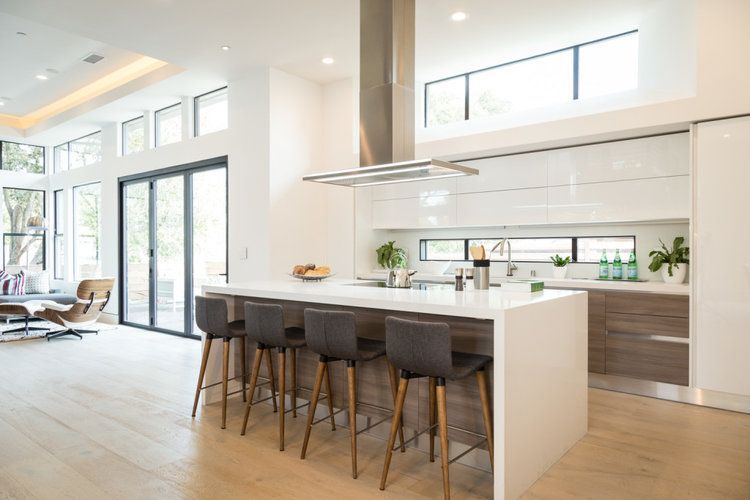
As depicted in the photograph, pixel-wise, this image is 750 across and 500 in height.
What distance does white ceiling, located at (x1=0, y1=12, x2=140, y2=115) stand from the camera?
5.55m

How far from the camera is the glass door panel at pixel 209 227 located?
251 inches

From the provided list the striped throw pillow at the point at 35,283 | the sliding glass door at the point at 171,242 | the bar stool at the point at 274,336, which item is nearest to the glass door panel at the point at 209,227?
the sliding glass door at the point at 171,242

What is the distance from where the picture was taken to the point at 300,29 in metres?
4.61

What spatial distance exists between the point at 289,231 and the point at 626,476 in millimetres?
4154

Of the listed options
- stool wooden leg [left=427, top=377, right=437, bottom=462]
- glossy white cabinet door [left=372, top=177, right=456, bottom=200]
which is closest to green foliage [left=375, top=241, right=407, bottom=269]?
glossy white cabinet door [left=372, top=177, right=456, bottom=200]

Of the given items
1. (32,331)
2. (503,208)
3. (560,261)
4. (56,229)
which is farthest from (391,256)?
(56,229)

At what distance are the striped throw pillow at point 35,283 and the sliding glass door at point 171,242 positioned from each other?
1780mm

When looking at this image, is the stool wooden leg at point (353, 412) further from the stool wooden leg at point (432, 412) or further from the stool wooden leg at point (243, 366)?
the stool wooden leg at point (243, 366)

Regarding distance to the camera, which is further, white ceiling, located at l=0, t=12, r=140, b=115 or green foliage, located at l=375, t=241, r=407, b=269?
green foliage, located at l=375, t=241, r=407, b=269

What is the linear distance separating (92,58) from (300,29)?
11.3 ft

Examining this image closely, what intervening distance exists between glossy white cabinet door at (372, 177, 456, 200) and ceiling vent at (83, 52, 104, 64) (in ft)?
12.8

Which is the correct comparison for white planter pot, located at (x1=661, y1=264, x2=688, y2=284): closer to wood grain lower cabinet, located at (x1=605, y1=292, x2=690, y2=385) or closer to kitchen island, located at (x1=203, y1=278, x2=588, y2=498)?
wood grain lower cabinet, located at (x1=605, y1=292, x2=690, y2=385)

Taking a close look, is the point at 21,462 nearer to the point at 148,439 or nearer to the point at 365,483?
the point at 148,439

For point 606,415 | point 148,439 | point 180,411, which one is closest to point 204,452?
point 148,439
